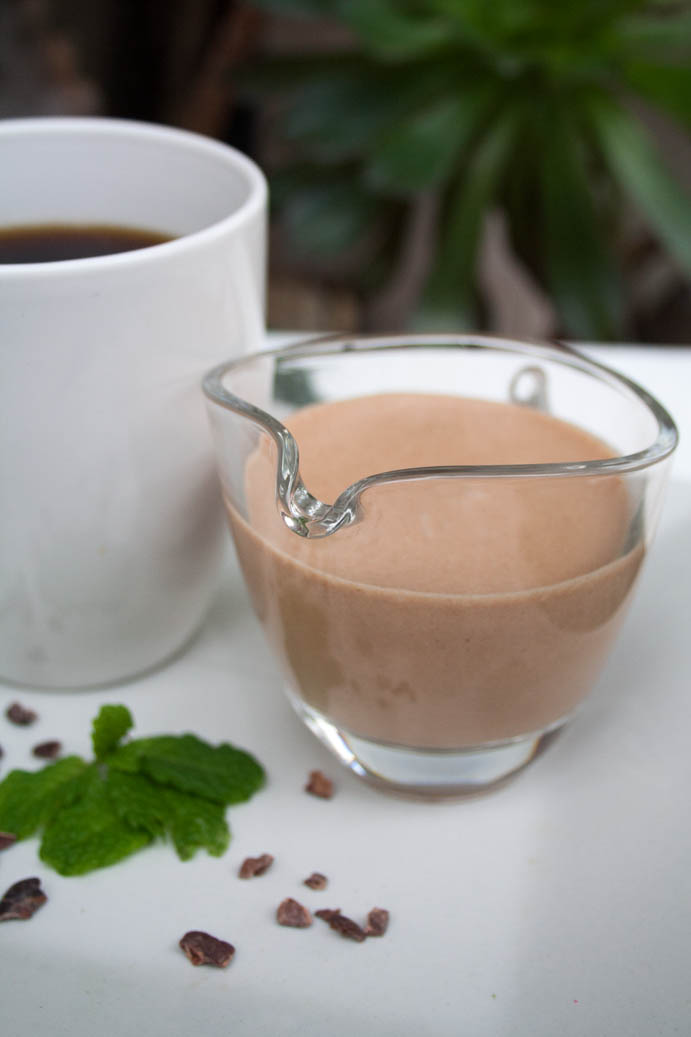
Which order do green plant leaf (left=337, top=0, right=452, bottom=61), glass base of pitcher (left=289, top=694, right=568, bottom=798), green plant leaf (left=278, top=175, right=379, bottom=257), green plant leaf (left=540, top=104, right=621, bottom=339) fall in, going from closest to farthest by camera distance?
glass base of pitcher (left=289, top=694, right=568, bottom=798) < green plant leaf (left=337, top=0, right=452, bottom=61) < green plant leaf (left=540, top=104, right=621, bottom=339) < green plant leaf (left=278, top=175, right=379, bottom=257)

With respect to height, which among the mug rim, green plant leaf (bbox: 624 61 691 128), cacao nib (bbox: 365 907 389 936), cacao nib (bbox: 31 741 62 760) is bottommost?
cacao nib (bbox: 31 741 62 760)

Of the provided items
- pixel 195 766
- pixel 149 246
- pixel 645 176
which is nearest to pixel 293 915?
pixel 195 766

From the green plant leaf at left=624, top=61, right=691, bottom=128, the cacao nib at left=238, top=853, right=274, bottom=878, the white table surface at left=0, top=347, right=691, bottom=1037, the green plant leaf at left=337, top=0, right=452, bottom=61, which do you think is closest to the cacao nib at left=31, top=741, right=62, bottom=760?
the white table surface at left=0, top=347, right=691, bottom=1037

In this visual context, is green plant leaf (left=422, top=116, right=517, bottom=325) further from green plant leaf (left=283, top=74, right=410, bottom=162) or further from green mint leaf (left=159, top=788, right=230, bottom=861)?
green mint leaf (left=159, top=788, right=230, bottom=861)

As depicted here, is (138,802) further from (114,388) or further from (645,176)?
(645,176)

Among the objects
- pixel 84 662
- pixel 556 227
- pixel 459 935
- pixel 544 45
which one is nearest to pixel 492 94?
pixel 544 45

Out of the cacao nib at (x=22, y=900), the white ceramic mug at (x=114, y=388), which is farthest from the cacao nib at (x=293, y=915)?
the white ceramic mug at (x=114, y=388)
